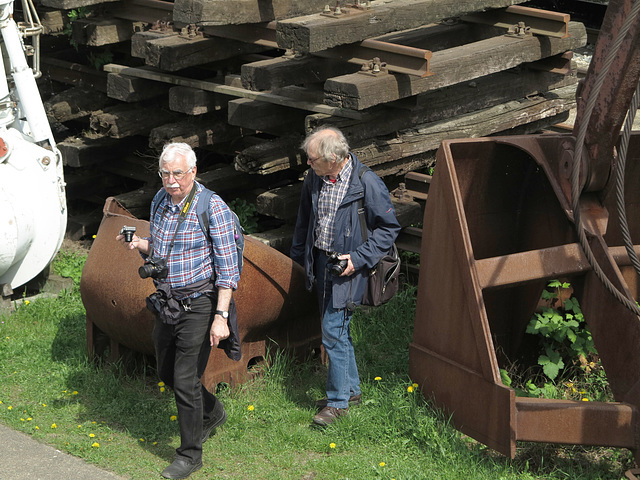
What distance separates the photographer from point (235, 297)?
17.1 feet

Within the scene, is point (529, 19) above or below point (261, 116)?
above

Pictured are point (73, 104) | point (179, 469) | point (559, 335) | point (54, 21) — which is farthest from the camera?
point (73, 104)

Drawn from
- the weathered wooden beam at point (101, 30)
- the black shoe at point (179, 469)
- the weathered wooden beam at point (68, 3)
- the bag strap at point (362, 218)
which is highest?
the weathered wooden beam at point (68, 3)

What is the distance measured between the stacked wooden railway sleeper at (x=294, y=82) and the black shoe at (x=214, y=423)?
202 cm

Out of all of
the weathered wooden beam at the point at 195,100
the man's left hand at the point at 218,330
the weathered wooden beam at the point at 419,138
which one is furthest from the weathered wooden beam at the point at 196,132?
the man's left hand at the point at 218,330

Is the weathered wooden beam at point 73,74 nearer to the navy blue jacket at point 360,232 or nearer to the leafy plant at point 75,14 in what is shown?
the leafy plant at point 75,14

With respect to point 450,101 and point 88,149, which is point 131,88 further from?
point 450,101

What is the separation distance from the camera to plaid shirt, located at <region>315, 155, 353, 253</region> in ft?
16.3

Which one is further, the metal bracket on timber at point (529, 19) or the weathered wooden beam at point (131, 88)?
the weathered wooden beam at point (131, 88)

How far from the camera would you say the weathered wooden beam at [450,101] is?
6535 mm

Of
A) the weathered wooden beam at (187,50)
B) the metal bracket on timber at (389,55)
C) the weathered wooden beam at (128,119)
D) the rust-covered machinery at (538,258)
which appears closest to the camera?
the rust-covered machinery at (538,258)

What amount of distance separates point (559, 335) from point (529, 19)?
3.07m

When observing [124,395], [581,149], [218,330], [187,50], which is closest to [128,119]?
[187,50]

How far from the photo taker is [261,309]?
5363mm
